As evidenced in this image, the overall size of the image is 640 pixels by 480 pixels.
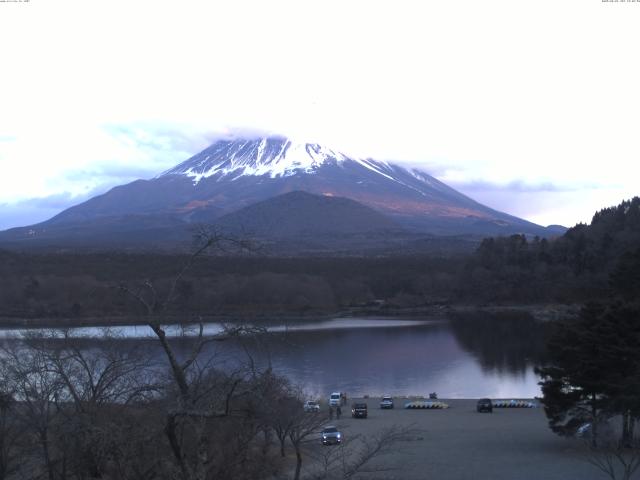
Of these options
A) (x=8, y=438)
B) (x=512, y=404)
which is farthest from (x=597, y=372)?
(x=8, y=438)

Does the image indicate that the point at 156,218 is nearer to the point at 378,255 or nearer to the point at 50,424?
the point at 378,255

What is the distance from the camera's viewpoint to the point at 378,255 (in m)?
68.6

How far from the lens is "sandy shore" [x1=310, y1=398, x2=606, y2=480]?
373 inches

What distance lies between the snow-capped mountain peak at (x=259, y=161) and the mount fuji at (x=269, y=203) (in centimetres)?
14

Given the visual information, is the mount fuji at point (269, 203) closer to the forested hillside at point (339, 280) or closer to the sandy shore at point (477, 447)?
the forested hillside at point (339, 280)

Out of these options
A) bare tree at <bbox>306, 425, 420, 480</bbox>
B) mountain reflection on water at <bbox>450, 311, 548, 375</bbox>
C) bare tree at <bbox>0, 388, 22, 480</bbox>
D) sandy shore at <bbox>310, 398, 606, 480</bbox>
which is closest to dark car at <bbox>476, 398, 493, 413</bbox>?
sandy shore at <bbox>310, 398, 606, 480</bbox>

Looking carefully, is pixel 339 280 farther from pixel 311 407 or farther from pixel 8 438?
pixel 8 438

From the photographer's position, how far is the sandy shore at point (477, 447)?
948 centimetres

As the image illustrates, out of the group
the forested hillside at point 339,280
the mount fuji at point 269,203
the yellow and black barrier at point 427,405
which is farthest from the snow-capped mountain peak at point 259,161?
the yellow and black barrier at point 427,405

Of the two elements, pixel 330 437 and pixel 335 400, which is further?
pixel 335 400

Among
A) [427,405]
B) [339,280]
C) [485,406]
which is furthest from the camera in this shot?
[339,280]

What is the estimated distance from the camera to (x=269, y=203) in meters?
90.4

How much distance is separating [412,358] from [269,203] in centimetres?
6736

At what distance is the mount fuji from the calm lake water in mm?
42219
